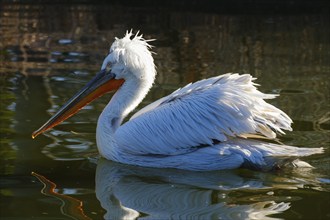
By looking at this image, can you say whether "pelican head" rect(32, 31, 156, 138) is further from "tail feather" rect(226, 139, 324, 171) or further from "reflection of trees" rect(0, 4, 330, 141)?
"reflection of trees" rect(0, 4, 330, 141)

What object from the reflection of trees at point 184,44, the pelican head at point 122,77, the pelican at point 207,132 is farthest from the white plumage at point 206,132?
the reflection of trees at point 184,44

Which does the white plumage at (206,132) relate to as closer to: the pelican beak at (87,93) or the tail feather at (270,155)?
the tail feather at (270,155)

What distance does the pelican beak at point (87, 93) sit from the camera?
5969 millimetres

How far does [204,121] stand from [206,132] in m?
0.09

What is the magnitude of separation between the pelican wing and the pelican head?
378mm

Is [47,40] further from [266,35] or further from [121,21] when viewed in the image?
[266,35]

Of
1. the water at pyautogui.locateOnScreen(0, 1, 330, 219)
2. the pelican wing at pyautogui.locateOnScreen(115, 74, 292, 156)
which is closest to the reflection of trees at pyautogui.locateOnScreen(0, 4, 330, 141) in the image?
the water at pyautogui.locateOnScreen(0, 1, 330, 219)

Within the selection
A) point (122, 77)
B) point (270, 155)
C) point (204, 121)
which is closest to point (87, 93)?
point (122, 77)

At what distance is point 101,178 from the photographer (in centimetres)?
547

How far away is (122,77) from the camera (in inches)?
238

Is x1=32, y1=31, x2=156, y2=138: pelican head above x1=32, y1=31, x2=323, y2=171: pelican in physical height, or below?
above

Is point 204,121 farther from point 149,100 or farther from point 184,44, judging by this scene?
point 184,44

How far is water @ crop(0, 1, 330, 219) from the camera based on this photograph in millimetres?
4855

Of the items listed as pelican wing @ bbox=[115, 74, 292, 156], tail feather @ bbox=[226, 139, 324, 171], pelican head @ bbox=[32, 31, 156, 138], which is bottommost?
tail feather @ bbox=[226, 139, 324, 171]
